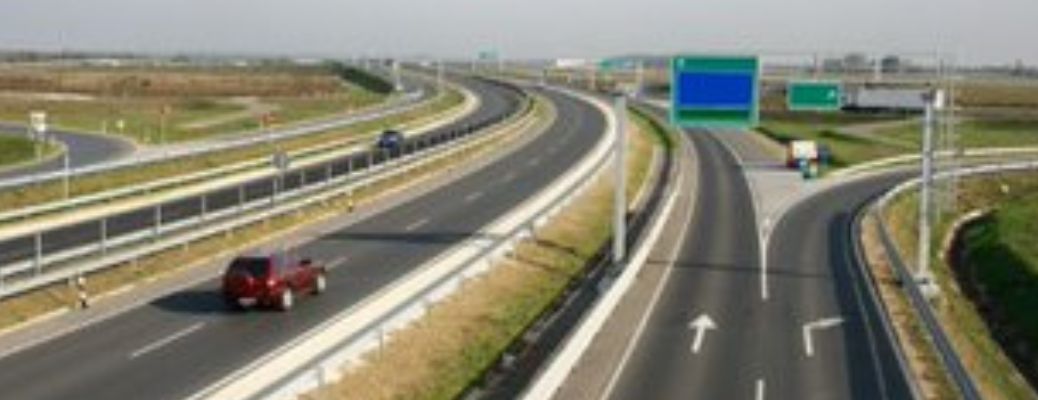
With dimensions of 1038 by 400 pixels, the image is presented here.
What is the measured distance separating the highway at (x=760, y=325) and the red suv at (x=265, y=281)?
929cm

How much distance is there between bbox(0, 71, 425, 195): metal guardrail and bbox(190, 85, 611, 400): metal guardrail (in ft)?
65.0

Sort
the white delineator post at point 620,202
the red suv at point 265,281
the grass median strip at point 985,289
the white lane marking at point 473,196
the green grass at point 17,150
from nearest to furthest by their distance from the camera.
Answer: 1. the red suv at point 265,281
2. the grass median strip at point 985,289
3. the white delineator post at point 620,202
4. the white lane marking at point 473,196
5. the green grass at point 17,150

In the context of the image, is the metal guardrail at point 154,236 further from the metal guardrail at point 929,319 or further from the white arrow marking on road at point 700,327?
the metal guardrail at point 929,319

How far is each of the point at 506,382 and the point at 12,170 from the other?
5190 centimetres

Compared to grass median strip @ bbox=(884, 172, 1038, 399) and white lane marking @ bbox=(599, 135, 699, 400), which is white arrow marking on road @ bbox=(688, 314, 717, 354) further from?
grass median strip @ bbox=(884, 172, 1038, 399)

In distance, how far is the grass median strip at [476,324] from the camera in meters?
29.9

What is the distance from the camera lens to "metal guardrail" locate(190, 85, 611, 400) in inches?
936

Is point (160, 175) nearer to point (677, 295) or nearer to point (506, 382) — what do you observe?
point (677, 295)

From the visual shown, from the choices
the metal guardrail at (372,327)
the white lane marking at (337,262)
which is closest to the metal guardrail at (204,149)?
the white lane marking at (337,262)

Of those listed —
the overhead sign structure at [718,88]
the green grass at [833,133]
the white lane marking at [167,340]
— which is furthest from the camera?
the green grass at [833,133]

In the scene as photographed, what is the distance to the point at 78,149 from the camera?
87.6 metres

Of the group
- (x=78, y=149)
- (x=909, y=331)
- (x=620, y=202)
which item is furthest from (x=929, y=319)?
(x=78, y=149)

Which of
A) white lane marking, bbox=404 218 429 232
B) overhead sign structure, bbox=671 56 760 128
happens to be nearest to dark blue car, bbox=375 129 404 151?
white lane marking, bbox=404 218 429 232

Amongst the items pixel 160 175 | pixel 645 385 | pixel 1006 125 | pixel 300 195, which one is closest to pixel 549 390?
pixel 645 385
